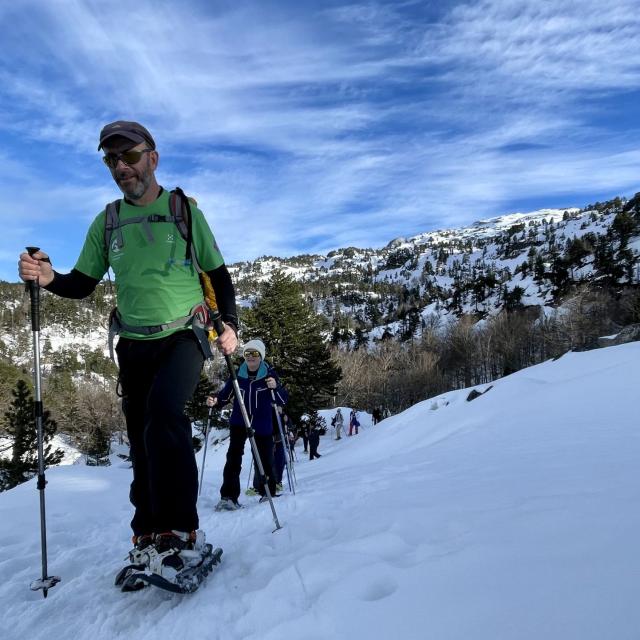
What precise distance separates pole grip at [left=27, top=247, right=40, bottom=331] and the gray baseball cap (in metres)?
0.81

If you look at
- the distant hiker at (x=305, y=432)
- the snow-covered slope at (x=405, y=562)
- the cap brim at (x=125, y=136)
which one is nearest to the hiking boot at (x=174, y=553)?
the snow-covered slope at (x=405, y=562)

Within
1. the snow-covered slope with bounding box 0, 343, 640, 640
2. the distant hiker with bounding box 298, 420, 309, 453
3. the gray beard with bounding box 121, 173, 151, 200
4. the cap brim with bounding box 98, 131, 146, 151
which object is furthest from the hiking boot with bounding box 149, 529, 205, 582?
the distant hiker with bounding box 298, 420, 309, 453

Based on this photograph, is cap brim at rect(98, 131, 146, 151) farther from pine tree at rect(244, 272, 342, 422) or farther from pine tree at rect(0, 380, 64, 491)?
pine tree at rect(0, 380, 64, 491)

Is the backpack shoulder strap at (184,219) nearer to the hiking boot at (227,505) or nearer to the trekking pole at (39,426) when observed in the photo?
the trekking pole at (39,426)

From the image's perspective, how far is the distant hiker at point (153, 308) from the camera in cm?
249

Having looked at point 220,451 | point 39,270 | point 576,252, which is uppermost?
point 576,252

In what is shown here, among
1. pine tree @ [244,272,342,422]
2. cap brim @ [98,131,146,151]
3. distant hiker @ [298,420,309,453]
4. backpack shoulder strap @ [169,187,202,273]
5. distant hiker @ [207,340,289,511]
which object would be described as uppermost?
pine tree @ [244,272,342,422]

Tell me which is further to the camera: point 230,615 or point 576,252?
point 576,252

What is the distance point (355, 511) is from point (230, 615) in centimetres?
136

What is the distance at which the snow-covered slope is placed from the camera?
1479mm

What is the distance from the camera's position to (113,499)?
5.56 metres

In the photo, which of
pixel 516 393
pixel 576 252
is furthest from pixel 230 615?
pixel 576 252

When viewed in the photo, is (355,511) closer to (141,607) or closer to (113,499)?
(141,607)

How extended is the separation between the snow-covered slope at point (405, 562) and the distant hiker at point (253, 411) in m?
1.19
